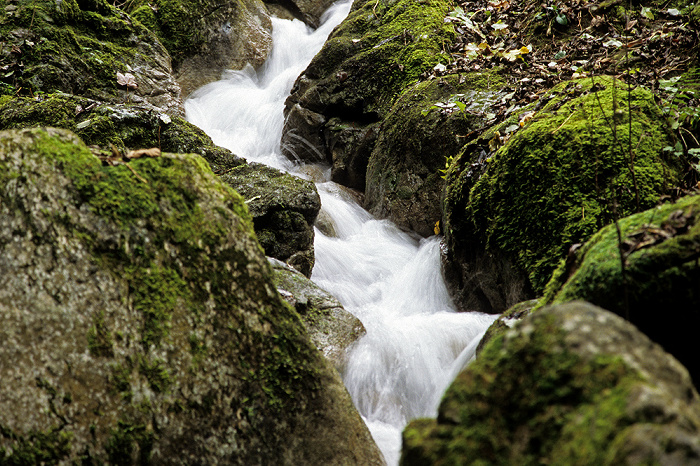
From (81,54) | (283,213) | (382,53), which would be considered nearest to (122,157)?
(283,213)

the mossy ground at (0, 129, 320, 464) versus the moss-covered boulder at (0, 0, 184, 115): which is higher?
the mossy ground at (0, 129, 320, 464)

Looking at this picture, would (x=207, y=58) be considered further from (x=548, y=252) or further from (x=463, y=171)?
(x=548, y=252)

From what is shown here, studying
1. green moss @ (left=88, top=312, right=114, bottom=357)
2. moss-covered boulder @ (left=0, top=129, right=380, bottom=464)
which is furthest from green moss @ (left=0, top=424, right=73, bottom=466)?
green moss @ (left=88, top=312, right=114, bottom=357)

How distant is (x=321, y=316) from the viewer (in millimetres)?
A: 5043

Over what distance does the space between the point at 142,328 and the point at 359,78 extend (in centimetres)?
739

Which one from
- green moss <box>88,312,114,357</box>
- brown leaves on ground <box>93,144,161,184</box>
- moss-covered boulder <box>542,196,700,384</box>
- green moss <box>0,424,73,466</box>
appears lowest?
green moss <box>0,424,73,466</box>

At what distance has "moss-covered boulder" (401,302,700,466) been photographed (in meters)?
1.33

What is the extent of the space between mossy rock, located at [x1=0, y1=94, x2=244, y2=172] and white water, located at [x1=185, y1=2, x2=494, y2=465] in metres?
2.22

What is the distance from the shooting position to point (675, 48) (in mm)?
4973

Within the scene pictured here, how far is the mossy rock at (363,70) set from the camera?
8.40 metres

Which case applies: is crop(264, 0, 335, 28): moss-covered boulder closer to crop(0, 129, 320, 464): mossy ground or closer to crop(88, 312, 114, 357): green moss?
crop(0, 129, 320, 464): mossy ground

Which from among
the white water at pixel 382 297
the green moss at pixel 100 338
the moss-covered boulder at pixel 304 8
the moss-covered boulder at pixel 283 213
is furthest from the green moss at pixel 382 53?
the green moss at pixel 100 338

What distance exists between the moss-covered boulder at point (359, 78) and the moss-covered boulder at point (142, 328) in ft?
20.1

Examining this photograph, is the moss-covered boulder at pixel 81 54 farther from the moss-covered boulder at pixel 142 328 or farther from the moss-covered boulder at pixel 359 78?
the moss-covered boulder at pixel 142 328
